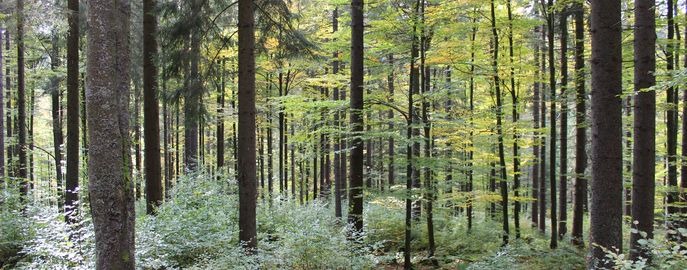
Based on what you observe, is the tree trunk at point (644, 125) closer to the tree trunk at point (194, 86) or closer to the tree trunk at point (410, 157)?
the tree trunk at point (410, 157)

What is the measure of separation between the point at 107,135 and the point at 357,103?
5.83 metres

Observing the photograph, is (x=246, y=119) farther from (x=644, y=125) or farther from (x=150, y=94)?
(x=644, y=125)

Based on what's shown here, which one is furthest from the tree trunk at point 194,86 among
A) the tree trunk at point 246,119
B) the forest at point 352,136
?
the tree trunk at point 246,119

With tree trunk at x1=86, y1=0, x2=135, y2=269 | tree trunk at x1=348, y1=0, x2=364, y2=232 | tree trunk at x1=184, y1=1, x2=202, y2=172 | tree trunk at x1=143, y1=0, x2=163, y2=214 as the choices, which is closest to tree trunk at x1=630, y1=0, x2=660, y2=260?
tree trunk at x1=348, y1=0, x2=364, y2=232

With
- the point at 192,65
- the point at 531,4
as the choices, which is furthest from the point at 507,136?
the point at 192,65

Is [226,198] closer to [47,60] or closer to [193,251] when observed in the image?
[193,251]

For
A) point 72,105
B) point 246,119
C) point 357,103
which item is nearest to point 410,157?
point 357,103

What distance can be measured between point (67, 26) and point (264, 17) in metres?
4.29

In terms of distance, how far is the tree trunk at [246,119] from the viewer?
800 centimetres

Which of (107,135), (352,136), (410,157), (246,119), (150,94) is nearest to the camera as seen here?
(107,135)

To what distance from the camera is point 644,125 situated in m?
7.21

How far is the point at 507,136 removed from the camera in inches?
480

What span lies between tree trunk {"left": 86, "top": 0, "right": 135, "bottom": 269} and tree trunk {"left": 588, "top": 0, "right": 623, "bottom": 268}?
230 inches

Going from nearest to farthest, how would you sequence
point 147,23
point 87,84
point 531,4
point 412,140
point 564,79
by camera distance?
point 87,84 < point 412,140 < point 147,23 < point 564,79 < point 531,4
